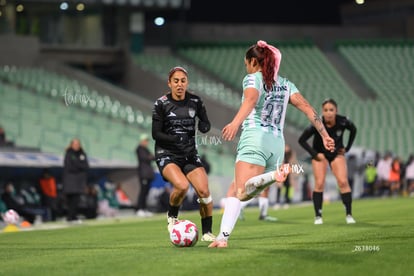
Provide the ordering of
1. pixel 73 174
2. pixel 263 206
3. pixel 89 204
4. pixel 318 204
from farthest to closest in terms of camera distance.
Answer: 1. pixel 89 204
2. pixel 73 174
3. pixel 263 206
4. pixel 318 204

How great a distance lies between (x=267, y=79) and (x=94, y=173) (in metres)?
20.5

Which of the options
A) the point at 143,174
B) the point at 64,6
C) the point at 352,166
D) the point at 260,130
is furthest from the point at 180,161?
the point at 64,6

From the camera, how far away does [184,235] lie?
12672 mm

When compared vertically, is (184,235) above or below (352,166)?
below

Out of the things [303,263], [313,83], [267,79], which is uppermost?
[313,83]

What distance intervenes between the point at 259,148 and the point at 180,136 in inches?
90.4

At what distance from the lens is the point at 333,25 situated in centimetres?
5544

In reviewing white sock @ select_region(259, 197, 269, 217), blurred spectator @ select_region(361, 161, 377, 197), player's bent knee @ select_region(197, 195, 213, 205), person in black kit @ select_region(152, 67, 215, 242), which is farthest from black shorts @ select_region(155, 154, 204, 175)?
blurred spectator @ select_region(361, 161, 377, 197)

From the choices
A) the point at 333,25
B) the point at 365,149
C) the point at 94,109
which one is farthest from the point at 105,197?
the point at 333,25

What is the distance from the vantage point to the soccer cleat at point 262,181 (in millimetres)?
11164

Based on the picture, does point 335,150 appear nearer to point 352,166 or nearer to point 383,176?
point 352,166

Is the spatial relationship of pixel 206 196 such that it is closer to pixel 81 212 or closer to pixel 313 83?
pixel 81 212

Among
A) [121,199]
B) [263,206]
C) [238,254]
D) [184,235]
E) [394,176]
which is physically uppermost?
[394,176]

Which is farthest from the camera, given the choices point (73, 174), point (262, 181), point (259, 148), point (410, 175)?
point (410, 175)
